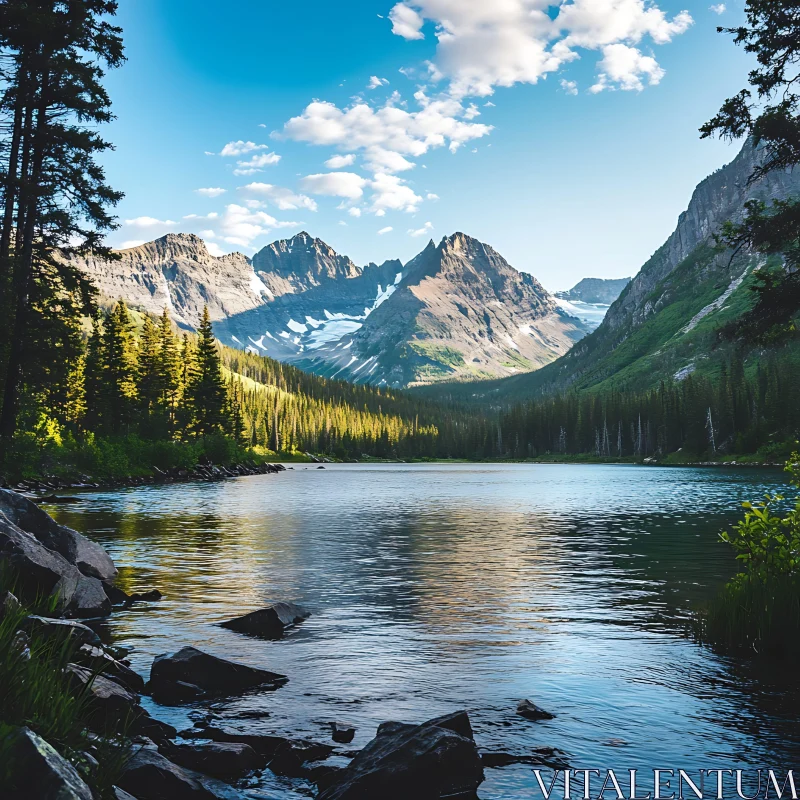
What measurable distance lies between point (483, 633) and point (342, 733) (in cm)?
784

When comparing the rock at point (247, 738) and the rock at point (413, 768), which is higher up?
the rock at point (413, 768)

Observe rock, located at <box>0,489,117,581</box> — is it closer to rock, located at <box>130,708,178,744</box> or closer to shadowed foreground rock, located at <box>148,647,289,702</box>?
shadowed foreground rock, located at <box>148,647,289,702</box>

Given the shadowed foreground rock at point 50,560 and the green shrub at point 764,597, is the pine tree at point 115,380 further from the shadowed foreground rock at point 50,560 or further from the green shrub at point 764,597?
the green shrub at point 764,597

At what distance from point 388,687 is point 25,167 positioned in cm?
3286

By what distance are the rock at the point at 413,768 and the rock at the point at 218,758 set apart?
1.46m

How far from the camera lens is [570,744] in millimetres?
11195

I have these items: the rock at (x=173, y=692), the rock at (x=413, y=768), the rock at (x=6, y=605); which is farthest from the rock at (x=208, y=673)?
the rock at (x=413, y=768)

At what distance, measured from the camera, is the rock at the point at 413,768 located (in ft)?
29.7

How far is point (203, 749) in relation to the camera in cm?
1020

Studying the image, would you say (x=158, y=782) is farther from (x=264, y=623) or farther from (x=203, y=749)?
(x=264, y=623)

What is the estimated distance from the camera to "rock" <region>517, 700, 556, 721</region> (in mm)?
12398

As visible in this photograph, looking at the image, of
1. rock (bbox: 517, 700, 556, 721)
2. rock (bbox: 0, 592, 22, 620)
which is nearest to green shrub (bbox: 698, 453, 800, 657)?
rock (bbox: 517, 700, 556, 721)

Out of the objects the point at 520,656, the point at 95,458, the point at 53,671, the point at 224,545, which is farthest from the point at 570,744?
the point at 95,458

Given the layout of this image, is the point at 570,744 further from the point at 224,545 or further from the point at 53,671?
the point at 224,545
